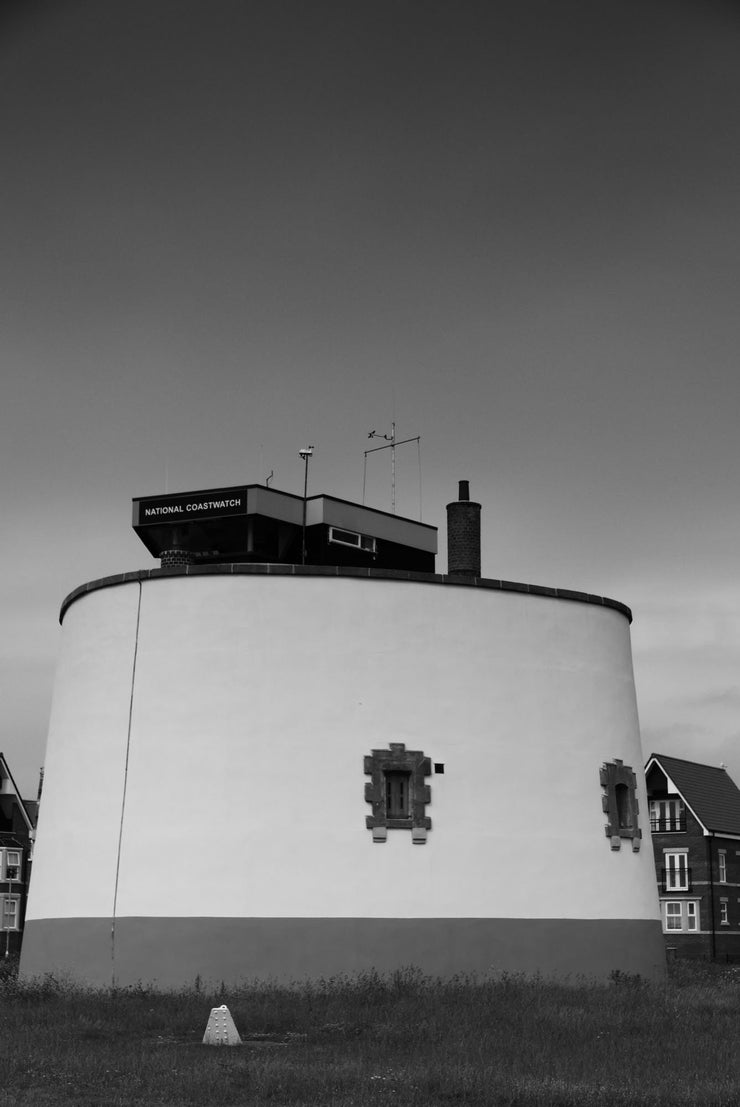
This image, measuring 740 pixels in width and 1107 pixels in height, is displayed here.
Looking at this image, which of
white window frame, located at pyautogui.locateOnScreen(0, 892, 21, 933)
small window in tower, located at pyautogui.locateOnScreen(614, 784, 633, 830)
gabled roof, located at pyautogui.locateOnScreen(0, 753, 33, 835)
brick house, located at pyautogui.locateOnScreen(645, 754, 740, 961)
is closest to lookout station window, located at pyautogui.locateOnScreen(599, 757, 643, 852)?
small window in tower, located at pyautogui.locateOnScreen(614, 784, 633, 830)

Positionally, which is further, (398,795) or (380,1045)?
(398,795)

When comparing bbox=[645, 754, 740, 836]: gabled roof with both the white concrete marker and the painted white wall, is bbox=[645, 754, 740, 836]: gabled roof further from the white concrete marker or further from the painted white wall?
the white concrete marker

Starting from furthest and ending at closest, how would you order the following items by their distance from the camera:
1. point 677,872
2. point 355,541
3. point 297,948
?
point 677,872, point 355,541, point 297,948

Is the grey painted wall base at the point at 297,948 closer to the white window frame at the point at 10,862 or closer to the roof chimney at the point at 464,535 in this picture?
the roof chimney at the point at 464,535

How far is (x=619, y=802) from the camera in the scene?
2950 centimetres

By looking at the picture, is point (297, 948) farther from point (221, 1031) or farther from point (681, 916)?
point (681, 916)

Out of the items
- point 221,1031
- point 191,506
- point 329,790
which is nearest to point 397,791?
point 329,790

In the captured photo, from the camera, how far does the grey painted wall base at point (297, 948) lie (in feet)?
83.4

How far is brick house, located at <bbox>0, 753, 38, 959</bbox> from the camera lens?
67.9m

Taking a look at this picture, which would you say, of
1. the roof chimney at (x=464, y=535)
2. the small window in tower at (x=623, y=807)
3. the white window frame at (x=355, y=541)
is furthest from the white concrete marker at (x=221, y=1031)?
the white window frame at (x=355, y=541)

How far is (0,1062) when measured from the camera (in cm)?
1716

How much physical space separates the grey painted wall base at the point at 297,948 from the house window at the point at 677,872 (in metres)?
42.9

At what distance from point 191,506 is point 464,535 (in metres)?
6.79

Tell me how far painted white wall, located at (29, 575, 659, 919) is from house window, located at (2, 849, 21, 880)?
41829 mm
